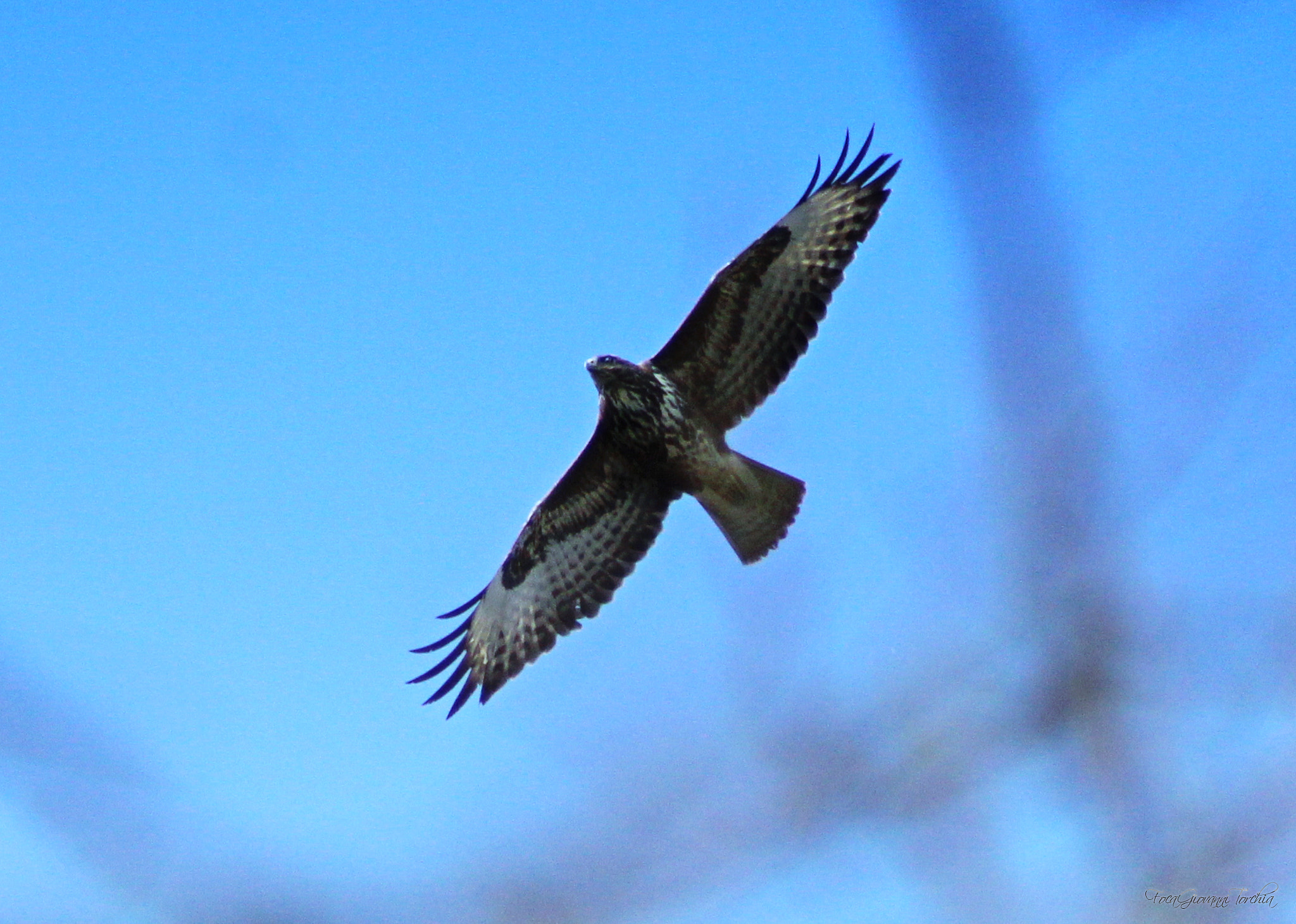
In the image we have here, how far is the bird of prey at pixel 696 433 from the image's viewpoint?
9.70 meters

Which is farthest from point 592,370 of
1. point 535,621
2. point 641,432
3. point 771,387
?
point 535,621

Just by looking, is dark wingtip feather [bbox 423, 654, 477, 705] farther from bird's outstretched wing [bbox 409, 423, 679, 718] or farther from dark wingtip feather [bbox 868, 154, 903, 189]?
dark wingtip feather [bbox 868, 154, 903, 189]

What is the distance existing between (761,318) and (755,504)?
120cm

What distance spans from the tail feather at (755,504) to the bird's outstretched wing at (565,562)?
57 centimetres

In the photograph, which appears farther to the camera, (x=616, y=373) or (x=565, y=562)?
(x=565, y=562)

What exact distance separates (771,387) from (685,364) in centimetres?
57

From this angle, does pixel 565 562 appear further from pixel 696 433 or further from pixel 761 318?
pixel 761 318

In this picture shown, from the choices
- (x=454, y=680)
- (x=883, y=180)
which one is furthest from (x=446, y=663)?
(x=883, y=180)

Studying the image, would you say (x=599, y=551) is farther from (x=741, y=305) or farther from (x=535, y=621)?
(x=741, y=305)

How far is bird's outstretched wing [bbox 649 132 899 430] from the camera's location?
9781 millimetres

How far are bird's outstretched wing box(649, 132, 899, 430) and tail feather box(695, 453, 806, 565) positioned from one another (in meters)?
0.39

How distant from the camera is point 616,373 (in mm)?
9672

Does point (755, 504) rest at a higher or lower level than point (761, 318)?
lower

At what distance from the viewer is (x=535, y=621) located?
34.1 ft
